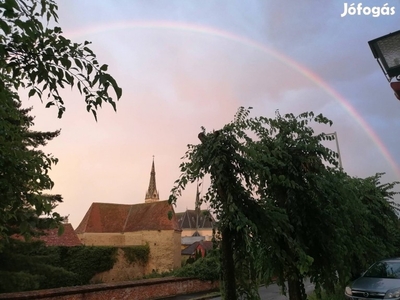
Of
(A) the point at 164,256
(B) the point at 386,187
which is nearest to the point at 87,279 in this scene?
(A) the point at 164,256

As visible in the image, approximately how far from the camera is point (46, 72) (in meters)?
2.15

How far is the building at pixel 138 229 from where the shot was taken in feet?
142

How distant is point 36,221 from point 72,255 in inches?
1252

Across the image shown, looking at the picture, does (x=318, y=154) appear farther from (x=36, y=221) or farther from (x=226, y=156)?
(x=36, y=221)

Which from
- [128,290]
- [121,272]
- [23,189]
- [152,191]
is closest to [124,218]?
[121,272]

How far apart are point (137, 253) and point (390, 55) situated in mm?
41293

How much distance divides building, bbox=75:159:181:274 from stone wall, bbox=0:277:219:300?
22.7 meters

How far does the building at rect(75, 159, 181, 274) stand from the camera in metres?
43.3

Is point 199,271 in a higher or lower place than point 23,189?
lower

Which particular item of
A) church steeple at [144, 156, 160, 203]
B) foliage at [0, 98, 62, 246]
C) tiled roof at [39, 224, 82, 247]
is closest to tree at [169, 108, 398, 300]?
foliage at [0, 98, 62, 246]

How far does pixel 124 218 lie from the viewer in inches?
2020

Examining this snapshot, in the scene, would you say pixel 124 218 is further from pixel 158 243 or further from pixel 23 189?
pixel 23 189

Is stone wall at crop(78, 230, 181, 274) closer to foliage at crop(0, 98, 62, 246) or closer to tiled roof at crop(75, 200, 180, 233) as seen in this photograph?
tiled roof at crop(75, 200, 180, 233)

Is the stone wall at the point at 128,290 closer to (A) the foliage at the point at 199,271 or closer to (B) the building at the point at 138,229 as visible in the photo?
(A) the foliage at the point at 199,271
